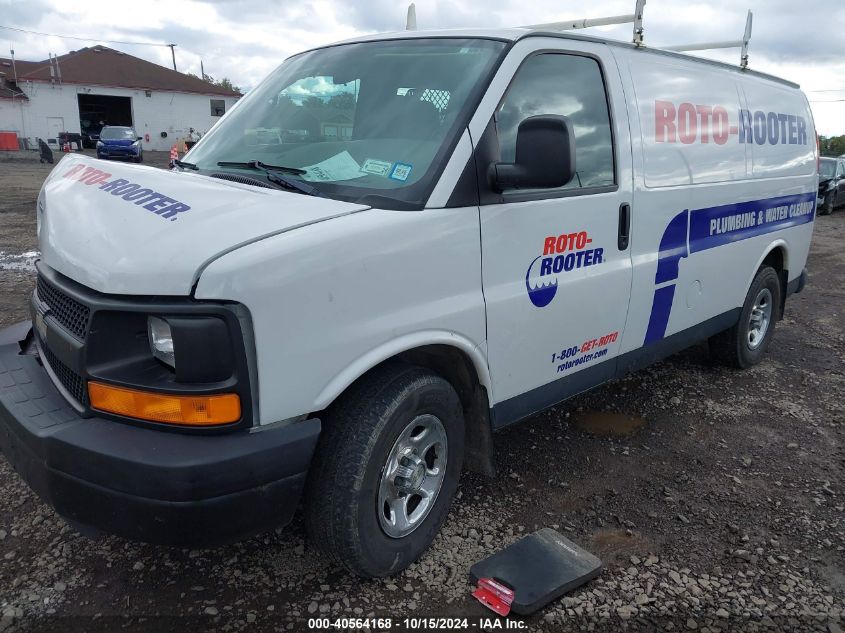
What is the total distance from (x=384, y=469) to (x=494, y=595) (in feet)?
2.23

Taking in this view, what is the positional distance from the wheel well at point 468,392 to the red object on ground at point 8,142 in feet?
137

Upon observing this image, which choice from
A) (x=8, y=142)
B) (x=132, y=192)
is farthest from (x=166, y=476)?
(x=8, y=142)

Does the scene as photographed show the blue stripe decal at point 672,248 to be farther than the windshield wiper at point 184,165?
Yes

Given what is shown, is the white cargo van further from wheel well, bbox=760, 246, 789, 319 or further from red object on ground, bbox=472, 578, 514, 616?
wheel well, bbox=760, 246, 789, 319

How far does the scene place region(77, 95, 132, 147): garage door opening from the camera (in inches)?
1727

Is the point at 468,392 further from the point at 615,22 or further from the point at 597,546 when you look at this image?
the point at 615,22

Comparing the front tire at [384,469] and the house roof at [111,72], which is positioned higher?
the house roof at [111,72]

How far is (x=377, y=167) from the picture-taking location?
279 cm

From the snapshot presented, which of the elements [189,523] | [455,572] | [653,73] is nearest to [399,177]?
[189,523]

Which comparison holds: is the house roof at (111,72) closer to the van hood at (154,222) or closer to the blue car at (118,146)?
the blue car at (118,146)

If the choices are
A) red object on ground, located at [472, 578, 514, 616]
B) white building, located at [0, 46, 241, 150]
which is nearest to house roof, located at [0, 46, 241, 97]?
white building, located at [0, 46, 241, 150]

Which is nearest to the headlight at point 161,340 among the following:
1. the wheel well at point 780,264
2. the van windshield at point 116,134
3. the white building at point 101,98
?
the wheel well at point 780,264

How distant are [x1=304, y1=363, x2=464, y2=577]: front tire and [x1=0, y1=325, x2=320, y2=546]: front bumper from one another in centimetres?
17

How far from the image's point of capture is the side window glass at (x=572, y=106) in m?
2.98
